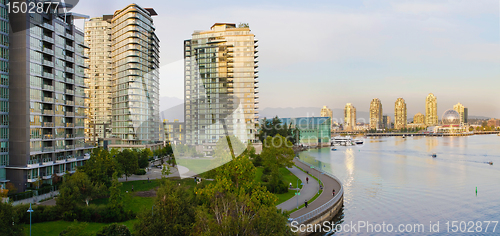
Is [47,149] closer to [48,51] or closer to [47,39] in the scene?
[48,51]

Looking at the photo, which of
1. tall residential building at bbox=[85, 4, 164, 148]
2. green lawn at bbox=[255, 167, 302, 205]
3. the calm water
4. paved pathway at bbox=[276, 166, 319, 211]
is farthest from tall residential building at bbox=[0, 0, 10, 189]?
the calm water

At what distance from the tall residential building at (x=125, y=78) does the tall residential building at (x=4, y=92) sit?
27664 mm

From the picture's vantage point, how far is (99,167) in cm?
2916

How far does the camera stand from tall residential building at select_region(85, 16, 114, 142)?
66438 millimetres

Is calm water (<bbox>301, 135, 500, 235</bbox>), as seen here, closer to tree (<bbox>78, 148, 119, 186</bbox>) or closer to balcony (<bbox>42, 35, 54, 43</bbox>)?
tree (<bbox>78, 148, 119, 186</bbox>)

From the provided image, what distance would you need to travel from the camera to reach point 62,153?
34.7m

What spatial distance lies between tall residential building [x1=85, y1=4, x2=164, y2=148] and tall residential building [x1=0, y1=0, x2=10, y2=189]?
2766cm

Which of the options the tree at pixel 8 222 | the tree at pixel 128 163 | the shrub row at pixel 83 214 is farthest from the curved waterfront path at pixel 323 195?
the tree at pixel 128 163

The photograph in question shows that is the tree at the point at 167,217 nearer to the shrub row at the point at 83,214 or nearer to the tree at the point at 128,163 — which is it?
the shrub row at the point at 83,214

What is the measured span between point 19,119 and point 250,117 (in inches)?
1496

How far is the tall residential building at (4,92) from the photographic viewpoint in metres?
29.0

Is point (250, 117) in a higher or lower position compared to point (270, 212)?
higher

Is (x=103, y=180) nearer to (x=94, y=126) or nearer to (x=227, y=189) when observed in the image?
(x=227, y=189)

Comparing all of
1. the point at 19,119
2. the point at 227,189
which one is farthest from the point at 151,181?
the point at 227,189
